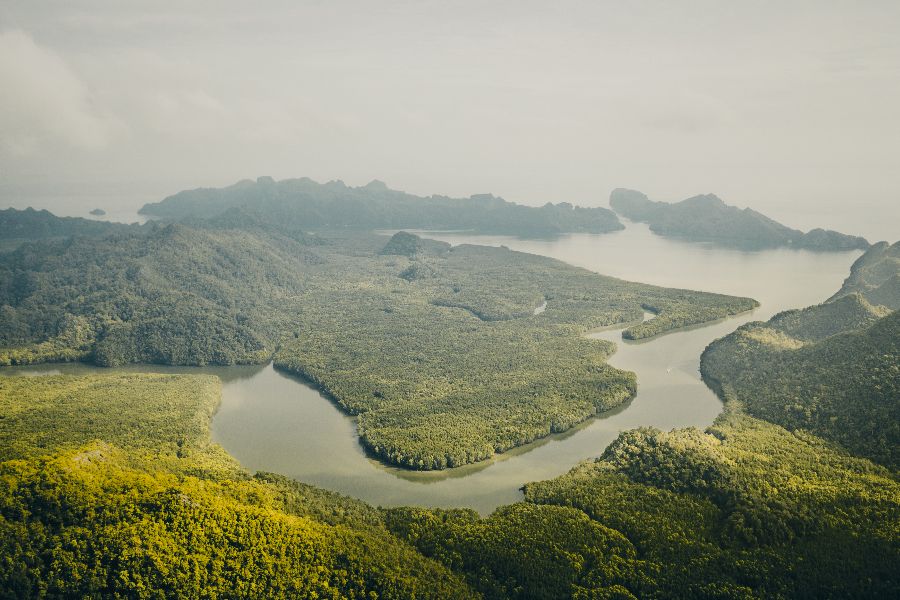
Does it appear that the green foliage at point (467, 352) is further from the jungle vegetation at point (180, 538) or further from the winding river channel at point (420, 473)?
the jungle vegetation at point (180, 538)

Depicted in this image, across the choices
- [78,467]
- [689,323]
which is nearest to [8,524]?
[78,467]

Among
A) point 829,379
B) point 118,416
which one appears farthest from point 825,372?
point 118,416

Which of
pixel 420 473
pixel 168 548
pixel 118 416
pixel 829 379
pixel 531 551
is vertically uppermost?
pixel 829 379

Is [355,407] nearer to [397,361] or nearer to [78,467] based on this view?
[397,361]

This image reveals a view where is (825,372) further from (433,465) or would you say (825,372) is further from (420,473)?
(420,473)

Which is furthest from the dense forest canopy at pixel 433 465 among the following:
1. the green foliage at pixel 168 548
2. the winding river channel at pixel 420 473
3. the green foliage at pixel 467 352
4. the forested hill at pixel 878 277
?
the forested hill at pixel 878 277

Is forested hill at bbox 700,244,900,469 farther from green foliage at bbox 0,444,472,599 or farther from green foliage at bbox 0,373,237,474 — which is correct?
green foliage at bbox 0,373,237,474
